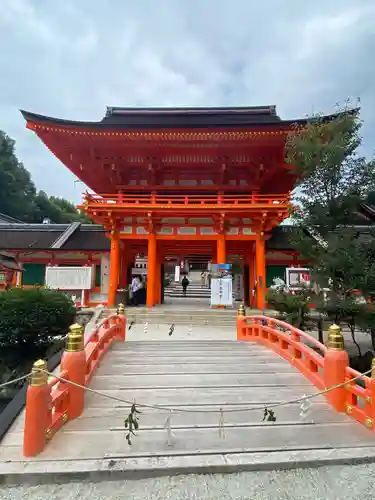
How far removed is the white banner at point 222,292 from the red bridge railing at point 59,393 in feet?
28.1

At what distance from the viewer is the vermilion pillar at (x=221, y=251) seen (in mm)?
14745

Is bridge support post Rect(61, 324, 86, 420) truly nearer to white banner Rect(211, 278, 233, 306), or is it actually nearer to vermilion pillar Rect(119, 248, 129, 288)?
white banner Rect(211, 278, 233, 306)

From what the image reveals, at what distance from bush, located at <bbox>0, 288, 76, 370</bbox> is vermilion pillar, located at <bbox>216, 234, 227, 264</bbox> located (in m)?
7.63

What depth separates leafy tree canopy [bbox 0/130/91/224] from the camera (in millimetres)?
44700

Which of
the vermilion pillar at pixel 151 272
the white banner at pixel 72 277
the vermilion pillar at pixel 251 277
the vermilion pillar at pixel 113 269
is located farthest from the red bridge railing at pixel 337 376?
the white banner at pixel 72 277

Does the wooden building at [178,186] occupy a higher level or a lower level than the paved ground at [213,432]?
higher

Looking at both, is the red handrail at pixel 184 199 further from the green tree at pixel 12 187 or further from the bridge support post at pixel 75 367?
the green tree at pixel 12 187

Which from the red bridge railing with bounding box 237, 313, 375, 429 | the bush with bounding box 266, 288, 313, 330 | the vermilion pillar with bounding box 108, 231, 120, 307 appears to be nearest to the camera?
the red bridge railing with bounding box 237, 313, 375, 429

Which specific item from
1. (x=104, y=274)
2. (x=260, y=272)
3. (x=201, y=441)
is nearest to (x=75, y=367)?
(x=201, y=441)

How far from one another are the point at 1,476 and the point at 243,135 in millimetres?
13468

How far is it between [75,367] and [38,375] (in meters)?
1.11

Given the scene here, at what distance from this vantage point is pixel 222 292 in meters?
14.6

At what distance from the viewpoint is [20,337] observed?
29.4 ft

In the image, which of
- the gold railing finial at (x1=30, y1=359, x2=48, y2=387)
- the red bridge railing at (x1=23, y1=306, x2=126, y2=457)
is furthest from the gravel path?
the gold railing finial at (x1=30, y1=359, x2=48, y2=387)
